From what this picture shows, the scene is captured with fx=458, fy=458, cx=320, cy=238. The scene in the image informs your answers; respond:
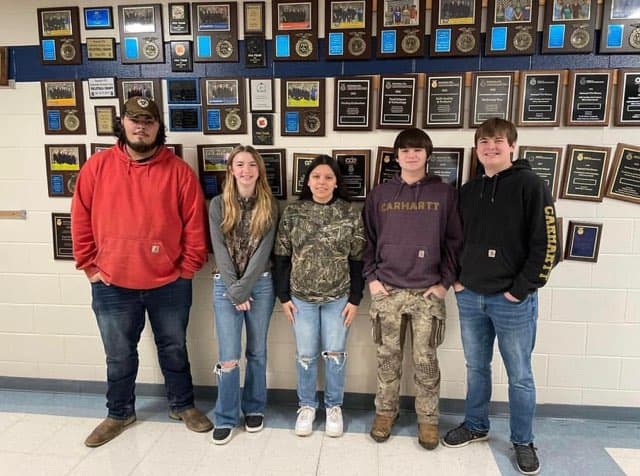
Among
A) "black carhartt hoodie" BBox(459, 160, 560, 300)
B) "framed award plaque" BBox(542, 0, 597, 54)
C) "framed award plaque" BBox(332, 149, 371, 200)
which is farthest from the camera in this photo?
"framed award plaque" BBox(332, 149, 371, 200)

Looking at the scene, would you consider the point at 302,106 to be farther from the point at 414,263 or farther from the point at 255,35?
the point at 414,263

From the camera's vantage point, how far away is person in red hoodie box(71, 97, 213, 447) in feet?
7.29

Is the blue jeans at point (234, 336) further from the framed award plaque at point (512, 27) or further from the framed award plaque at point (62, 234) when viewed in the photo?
the framed award plaque at point (512, 27)

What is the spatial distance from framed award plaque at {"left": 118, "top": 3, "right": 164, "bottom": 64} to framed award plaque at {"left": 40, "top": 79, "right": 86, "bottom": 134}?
351 millimetres

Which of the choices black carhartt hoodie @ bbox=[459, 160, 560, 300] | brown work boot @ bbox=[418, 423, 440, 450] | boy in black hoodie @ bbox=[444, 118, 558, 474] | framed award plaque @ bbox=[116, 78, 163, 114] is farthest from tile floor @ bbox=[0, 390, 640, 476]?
framed award plaque @ bbox=[116, 78, 163, 114]

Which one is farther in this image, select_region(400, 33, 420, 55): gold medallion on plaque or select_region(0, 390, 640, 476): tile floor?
select_region(400, 33, 420, 55): gold medallion on plaque

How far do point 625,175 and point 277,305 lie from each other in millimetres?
1947

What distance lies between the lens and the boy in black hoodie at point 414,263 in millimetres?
2172

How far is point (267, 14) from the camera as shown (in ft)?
7.96

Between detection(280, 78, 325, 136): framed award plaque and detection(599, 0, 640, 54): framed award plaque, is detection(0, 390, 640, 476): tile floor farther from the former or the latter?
detection(599, 0, 640, 54): framed award plaque

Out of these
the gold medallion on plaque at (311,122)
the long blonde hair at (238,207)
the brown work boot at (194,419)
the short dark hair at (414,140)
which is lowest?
the brown work boot at (194,419)

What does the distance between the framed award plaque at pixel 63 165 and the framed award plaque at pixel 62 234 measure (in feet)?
0.44

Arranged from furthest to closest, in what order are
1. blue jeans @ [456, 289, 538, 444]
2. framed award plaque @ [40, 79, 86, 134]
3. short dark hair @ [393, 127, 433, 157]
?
1. framed award plaque @ [40, 79, 86, 134]
2. short dark hair @ [393, 127, 433, 157]
3. blue jeans @ [456, 289, 538, 444]

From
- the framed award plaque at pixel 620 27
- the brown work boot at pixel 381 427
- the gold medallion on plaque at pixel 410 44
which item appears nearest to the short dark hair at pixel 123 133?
the gold medallion on plaque at pixel 410 44
